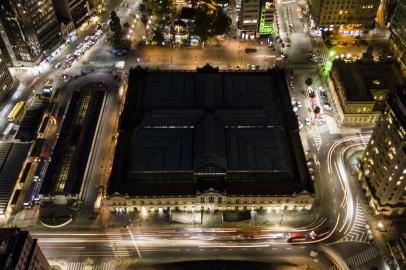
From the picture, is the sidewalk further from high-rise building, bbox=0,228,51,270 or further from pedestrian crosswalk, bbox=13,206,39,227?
high-rise building, bbox=0,228,51,270

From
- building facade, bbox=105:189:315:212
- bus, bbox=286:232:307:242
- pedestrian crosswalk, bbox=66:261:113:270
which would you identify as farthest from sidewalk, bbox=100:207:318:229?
pedestrian crosswalk, bbox=66:261:113:270

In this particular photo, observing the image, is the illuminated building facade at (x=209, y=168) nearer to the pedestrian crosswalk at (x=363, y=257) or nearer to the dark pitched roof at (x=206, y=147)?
the dark pitched roof at (x=206, y=147)

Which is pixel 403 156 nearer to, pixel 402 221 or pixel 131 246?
pixel 402 221

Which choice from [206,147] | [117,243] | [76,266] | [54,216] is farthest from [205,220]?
[54,216]

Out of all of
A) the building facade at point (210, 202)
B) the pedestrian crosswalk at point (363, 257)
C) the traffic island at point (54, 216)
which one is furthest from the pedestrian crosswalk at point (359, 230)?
the traffic island at point (54, 216)

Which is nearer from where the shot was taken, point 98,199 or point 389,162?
point 389,162

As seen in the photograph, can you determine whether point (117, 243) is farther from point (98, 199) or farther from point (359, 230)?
point (359, 230)
